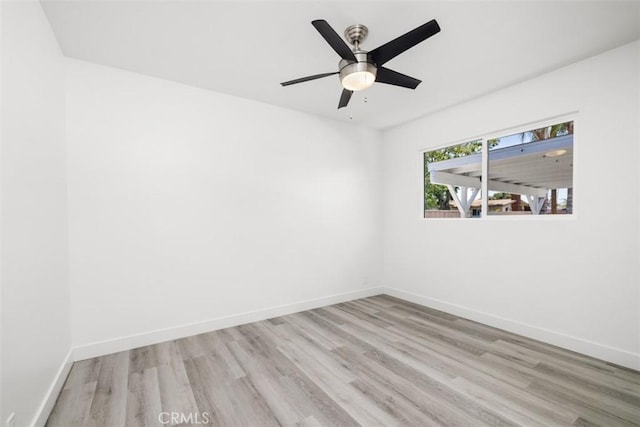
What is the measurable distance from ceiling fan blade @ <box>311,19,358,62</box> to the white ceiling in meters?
0.30

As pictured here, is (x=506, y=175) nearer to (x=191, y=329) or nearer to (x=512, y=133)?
(x=512, y=133)

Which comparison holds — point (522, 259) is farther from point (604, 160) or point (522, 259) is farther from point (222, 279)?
point (222, 279)

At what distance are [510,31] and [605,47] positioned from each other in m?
0.98

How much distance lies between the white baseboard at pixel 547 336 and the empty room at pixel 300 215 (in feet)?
0.05

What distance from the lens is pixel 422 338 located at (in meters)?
2.89

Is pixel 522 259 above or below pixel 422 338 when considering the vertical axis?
above

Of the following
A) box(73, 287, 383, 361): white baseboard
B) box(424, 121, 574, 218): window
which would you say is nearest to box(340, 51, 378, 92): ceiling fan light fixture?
box(424, 121, 574, 218): window

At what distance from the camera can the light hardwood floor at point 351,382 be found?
178 centimetres

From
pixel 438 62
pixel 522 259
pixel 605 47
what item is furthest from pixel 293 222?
pixel 605 47

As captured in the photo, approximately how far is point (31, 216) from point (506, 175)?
168 inches

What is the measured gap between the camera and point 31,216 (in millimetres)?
1677

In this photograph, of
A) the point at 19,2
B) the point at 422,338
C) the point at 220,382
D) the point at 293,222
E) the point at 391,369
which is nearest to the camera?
the point at 19,2

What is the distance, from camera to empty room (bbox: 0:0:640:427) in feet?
5.94

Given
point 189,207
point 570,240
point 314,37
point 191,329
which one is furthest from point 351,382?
point 314,37
